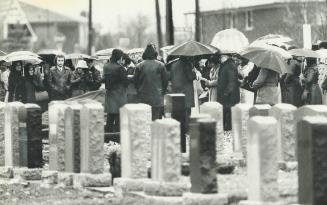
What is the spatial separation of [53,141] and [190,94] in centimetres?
666

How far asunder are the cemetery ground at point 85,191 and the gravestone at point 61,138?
1.16 feet

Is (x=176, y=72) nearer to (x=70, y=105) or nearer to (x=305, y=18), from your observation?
(x=70, y=105)

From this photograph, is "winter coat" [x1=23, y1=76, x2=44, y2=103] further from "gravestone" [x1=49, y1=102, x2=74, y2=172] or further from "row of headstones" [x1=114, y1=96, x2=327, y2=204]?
"row of headstones" [x1=114, y1=96, x2=327, y2=204]

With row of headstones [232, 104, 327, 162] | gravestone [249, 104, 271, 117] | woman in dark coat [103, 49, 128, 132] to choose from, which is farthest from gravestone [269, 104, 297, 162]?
woman in dark coat [103, 49, 128, 132]

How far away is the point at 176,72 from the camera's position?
2314 centimetres

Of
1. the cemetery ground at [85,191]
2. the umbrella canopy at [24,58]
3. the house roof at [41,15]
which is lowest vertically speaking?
the cemetery ground at [85,191]

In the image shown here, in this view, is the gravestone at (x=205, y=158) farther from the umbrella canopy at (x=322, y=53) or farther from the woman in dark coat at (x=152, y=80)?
the umbrella canopy at (x=322, y=53)

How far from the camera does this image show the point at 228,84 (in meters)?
23.6

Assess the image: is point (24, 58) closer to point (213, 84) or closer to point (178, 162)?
point (213, 84)

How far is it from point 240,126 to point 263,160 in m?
4.50

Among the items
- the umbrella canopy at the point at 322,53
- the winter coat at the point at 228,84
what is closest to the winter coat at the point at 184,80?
the winter coat at the point at 228,84

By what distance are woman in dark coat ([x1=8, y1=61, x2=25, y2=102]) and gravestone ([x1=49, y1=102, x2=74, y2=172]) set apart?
8.48 meters

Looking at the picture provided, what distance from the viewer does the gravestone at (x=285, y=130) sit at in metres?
15.5

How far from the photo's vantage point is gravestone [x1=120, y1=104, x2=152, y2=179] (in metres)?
14.6
